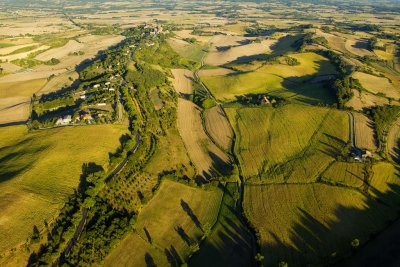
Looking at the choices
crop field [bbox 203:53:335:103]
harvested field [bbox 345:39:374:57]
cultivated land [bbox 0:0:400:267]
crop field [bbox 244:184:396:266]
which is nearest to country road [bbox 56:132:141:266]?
cultivated land [bbox 0:0:400:267]

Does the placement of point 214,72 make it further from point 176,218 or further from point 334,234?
point 334,234

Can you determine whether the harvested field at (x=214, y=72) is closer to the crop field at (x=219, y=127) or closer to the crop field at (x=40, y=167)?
the crop field at (x=219, y=127)

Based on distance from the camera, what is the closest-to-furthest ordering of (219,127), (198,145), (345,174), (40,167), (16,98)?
1. (345,174)
2. (40,167)
3. (198,145)
4. (219,127)
5. (16,98)

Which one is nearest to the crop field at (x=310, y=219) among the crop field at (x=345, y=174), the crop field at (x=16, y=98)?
the crop field at (x=345, y=174)

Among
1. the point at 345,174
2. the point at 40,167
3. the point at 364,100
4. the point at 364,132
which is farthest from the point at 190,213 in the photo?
the point at 364,100

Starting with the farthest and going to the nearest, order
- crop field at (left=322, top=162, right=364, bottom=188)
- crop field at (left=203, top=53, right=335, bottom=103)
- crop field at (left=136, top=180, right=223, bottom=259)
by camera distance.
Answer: crop field at (left=203, top=53, right=335, bottom=103), crop field at (left=322, top=162, right=364, bottom=188), crop field at (left=136, top=180, right=223, bottom=259)

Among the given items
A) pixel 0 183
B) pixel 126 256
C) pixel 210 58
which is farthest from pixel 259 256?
pixel 210 58

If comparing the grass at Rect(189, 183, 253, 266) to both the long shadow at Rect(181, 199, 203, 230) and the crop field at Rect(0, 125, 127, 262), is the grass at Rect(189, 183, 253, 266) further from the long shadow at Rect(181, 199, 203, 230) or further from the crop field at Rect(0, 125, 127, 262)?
the crop field at Rect(0, 125, 127, 262)

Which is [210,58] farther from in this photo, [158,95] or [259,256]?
[259,256]
